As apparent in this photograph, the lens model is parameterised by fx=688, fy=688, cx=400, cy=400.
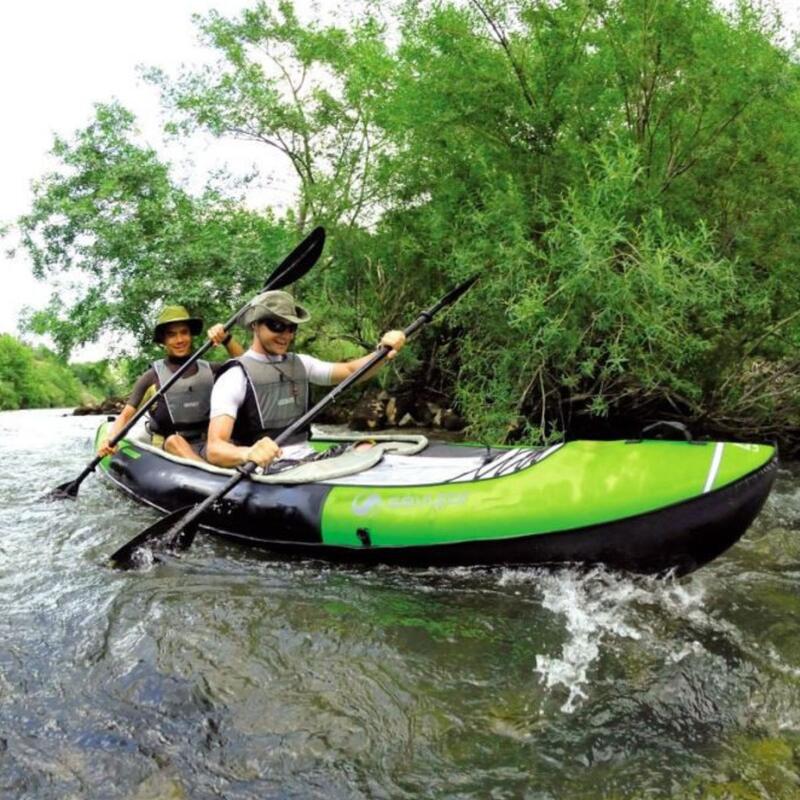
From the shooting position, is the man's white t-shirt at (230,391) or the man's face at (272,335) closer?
the man's white t-shirt at (230,391)

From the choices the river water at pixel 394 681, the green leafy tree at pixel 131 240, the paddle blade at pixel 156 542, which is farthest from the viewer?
the green leafy tree at pixel 131 240

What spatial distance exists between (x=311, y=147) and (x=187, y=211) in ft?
9.35

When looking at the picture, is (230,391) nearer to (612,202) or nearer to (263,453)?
(263,453)

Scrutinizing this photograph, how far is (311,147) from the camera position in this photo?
14180mm

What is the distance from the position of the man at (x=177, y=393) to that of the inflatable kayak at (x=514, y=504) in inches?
56.9

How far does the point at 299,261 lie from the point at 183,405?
170 centimetres

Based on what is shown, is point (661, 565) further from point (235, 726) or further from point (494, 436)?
point (494, 436)

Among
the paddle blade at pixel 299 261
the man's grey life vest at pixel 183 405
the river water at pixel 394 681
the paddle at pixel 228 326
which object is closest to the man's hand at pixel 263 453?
the river water at pixel 394 681

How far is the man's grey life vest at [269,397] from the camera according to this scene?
174 inches

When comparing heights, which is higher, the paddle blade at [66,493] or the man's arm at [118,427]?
the man's arm at [118,427]

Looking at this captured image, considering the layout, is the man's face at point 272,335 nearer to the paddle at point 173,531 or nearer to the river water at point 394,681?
the paddle at point 173,531

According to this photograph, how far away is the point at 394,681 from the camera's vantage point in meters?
2.65

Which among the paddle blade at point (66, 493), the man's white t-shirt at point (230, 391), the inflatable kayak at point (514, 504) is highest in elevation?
the man's white t-shirt at point (230, 391)

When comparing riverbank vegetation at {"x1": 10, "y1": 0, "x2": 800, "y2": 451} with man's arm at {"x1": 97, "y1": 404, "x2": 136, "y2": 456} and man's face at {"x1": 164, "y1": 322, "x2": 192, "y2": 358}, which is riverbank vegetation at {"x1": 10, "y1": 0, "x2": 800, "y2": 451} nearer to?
man's face at {"x1": 164, "y1": 322, "x2": 192, "y2": 358}
